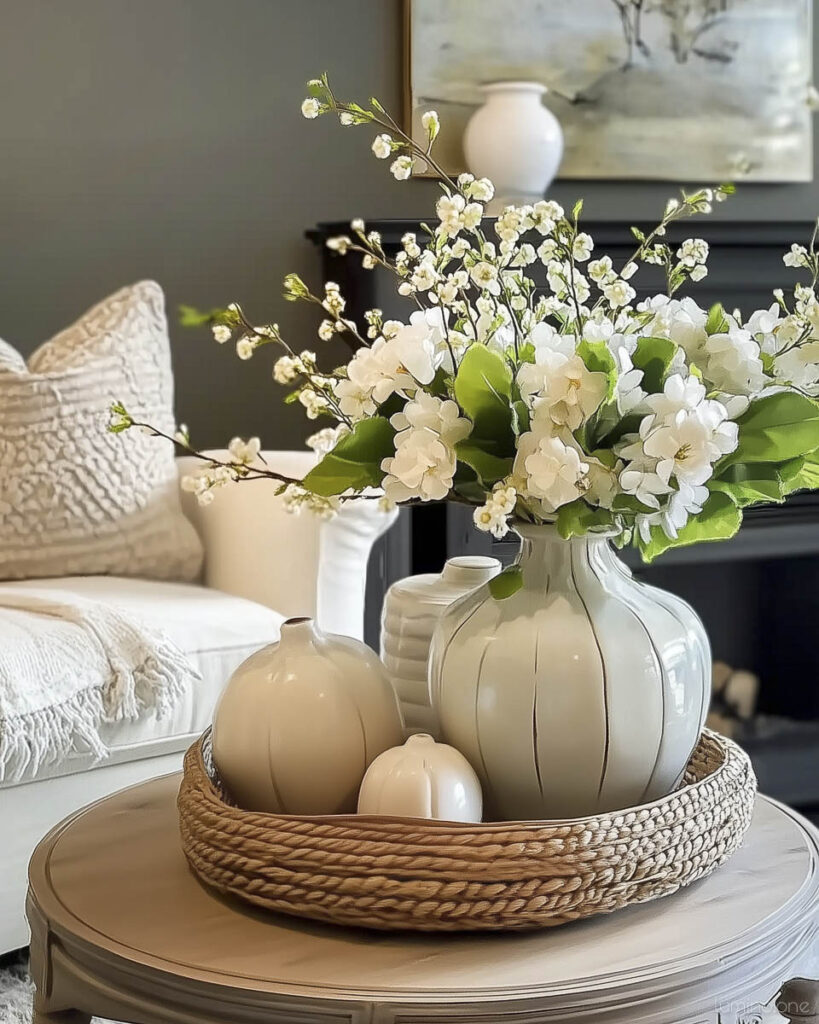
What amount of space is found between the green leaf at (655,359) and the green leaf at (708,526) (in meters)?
0.11

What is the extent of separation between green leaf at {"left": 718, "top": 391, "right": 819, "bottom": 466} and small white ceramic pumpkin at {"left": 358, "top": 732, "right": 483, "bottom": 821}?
0.31 metres

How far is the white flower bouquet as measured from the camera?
3.20 ft

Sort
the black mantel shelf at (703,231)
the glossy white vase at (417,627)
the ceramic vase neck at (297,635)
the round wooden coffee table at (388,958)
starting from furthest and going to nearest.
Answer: the black mantel shelf at (703,231) → the glossy white vase at (417,627) → the ceramic vase neck at (297,635) → the round wooden coffee table at (388,958)

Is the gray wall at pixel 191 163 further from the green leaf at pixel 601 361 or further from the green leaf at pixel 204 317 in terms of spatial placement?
the green leaf at pixel 601 361

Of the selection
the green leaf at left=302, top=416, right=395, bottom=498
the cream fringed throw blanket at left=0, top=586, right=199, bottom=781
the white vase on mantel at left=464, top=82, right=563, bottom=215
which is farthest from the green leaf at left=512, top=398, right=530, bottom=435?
the white vase on mantel at left=464, top=82, right=563, bottom=215

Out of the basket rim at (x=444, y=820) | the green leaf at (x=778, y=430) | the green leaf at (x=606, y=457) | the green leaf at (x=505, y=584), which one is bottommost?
the basket rim at (x=444, y=820)

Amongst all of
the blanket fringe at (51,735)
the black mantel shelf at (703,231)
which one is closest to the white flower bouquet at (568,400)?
the blanket fringe at (51,735)

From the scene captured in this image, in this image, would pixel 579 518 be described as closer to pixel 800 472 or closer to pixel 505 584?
pixel 505 584

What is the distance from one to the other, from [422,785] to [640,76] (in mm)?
2323

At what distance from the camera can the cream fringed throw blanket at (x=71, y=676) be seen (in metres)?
1.70

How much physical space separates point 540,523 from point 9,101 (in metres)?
1.90

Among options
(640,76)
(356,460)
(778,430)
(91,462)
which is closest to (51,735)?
(91,462)

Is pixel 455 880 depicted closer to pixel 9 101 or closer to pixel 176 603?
pixel 176 603

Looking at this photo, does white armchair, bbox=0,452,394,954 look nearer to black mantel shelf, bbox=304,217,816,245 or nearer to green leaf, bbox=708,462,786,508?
black mantel shelf, bbox=304,217,816,245
